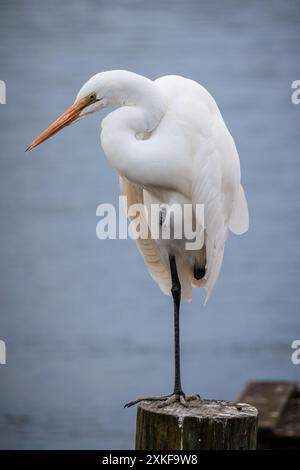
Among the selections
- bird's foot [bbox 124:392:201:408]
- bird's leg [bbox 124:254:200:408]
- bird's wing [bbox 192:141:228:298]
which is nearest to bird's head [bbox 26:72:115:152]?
bird's wing [bbox 192:141:228:298]

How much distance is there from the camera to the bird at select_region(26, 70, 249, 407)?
2814 millimetres

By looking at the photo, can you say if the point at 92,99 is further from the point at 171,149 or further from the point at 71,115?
the point at 171,149

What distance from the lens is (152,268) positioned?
335 centimetres

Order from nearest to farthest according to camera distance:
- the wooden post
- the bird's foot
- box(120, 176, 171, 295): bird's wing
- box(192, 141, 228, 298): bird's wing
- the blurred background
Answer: the wooden post, the bird's foot, box(192, 141, 228, 298): bird's wing, box(120, 176, 171, 295): bird's wing, the blurred background

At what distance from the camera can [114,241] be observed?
8523 mm

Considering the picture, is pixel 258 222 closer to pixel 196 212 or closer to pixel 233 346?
pixel 233 346

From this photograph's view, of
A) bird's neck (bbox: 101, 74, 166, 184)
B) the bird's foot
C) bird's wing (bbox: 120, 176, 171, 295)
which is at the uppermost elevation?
bird's neck (bbox: 101, 74, 166, 184)

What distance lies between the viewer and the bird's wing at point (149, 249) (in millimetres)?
3213

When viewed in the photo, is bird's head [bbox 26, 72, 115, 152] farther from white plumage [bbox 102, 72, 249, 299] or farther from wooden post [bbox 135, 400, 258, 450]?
wooden post [bbox 135, 400, 258, 450]

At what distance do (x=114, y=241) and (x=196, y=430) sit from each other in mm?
6050

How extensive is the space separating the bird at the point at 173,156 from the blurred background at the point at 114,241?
8.28 ft

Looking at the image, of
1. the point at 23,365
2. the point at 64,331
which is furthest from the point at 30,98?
the point at 23,365

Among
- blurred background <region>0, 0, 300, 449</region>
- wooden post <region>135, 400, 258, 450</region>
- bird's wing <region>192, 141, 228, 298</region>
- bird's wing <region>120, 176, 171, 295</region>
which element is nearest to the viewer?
Result: wooden post <region>135, 400, 258, 450</region>

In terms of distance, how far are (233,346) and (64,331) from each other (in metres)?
1.22
